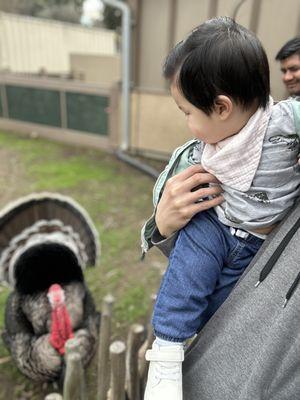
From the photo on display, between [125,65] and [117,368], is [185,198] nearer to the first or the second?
[117,368]

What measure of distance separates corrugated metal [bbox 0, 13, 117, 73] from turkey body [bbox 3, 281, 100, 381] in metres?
11.5

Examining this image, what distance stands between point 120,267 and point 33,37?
40.2ft

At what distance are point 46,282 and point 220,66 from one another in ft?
7.95

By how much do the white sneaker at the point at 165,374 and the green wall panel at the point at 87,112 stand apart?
263 inches

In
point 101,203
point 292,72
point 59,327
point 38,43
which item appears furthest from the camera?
point 38,43

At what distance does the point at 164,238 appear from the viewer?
1.11 meters

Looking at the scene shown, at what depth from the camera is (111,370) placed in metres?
1.79

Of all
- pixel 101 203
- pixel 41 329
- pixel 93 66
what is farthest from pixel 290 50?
pixel 93 66

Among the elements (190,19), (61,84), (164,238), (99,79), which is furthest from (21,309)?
(99,79)

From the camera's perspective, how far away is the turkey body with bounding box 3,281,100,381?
2504mm

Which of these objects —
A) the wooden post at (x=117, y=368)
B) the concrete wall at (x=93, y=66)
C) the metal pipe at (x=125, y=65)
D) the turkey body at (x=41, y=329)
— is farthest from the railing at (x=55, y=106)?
the wooden post at (x=117, y=368)

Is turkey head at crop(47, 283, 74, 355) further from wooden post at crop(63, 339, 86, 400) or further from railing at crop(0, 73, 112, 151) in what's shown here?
railing at crop(0, 73, 112, 151)

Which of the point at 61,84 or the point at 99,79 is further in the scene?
the point at 99,79

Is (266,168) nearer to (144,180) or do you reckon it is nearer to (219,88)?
(219,88)
